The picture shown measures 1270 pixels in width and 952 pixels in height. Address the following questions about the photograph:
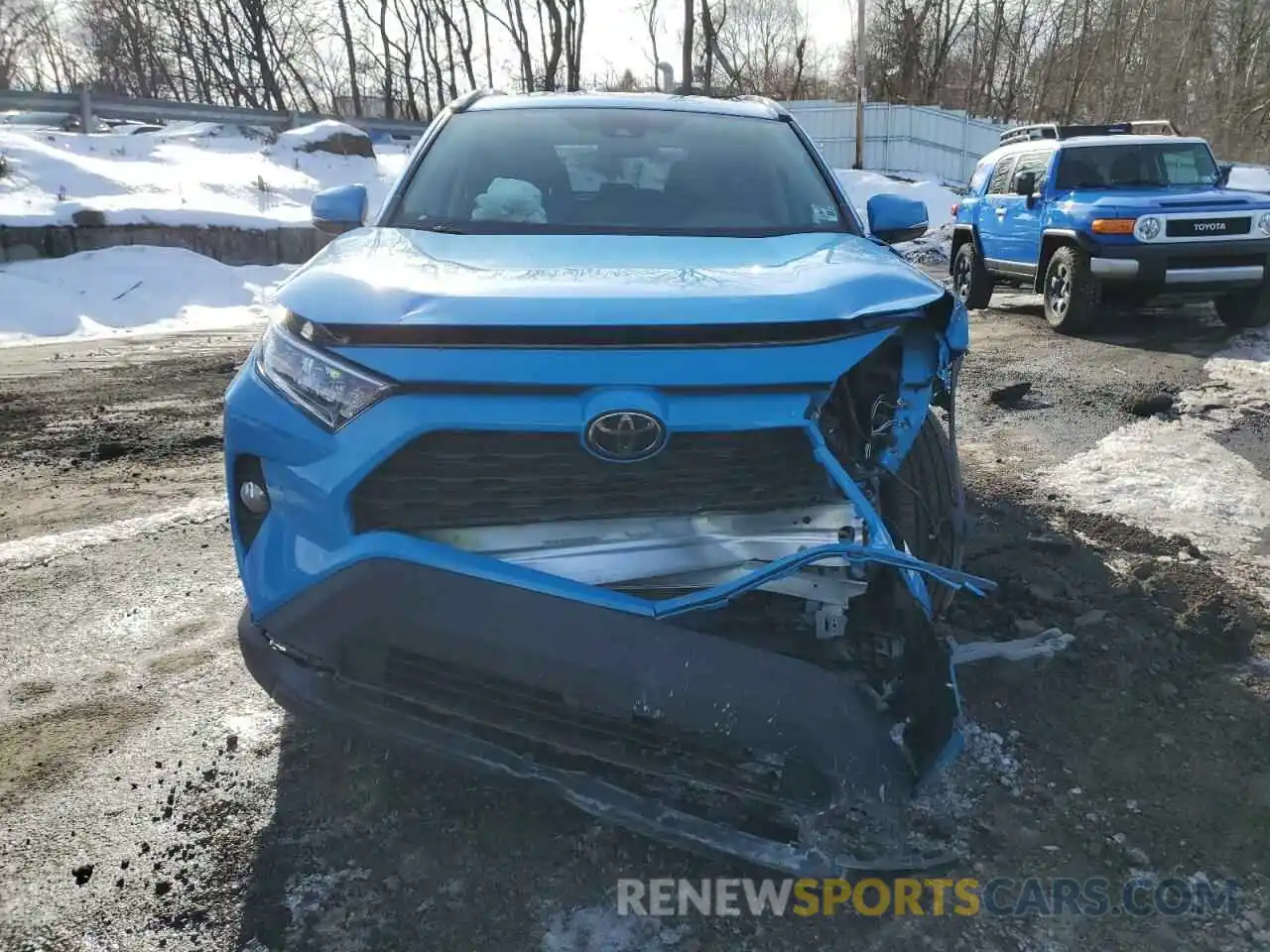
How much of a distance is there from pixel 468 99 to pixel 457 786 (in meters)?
2.74

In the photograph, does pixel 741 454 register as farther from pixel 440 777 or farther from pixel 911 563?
pixel 440 777

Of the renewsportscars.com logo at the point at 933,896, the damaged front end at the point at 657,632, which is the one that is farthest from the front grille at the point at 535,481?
the renewsportscars.com logo at the point at 933,896

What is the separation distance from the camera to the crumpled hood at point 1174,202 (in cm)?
816

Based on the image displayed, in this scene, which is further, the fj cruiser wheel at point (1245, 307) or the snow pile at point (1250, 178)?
the snow pile at point (1250, 178)

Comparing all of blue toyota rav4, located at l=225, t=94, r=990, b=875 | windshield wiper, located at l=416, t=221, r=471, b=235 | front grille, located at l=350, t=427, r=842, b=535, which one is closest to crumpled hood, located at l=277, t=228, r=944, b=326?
blue toyota rav4, located at l=225, t=94, r=990, b=875

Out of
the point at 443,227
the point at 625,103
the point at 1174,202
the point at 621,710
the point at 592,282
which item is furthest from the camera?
the point at 1174,202

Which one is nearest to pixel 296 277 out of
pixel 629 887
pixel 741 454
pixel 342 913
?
pixel 741 454

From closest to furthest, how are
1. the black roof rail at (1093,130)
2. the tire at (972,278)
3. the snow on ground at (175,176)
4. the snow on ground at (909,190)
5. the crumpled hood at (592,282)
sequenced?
the crumpled hood at (592,282), the black roof rail at (1093,130), the tire at (972,278), the snow on ground at (175,176), the snow on ground at (909,190)

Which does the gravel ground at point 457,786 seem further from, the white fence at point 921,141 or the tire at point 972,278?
the white fence at point 921,141

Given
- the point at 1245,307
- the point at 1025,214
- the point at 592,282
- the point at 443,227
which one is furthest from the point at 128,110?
the point at 592,282

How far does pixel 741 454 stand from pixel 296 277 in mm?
1175

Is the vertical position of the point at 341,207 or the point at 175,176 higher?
the point at 175,176

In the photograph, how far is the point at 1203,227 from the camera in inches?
319

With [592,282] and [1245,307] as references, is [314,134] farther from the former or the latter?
[592,282]
